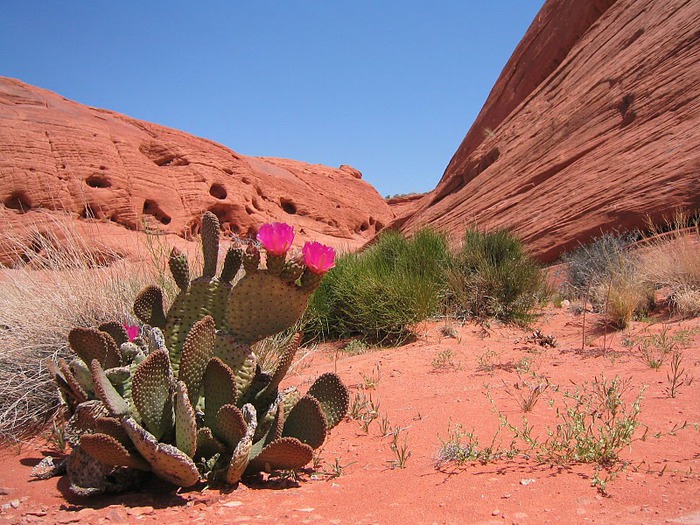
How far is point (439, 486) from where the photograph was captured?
215 centimetres

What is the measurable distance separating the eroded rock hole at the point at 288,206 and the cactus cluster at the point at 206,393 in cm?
2421

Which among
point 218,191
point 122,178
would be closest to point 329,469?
point 122,178

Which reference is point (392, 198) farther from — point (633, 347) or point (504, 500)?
point (504, 500)

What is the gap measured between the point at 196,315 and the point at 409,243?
6174 mm

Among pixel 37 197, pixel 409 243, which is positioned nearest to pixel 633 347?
pixel 409 243

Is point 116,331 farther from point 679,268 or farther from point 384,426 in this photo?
point 679,268

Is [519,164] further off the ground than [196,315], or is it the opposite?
[519,164]

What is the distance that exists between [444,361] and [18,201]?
16391mm

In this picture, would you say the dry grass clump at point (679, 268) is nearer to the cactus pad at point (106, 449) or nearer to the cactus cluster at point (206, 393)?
the cactus cluster at point (206, 393)

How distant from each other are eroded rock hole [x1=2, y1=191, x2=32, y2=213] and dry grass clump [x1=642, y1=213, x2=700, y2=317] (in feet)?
55.4

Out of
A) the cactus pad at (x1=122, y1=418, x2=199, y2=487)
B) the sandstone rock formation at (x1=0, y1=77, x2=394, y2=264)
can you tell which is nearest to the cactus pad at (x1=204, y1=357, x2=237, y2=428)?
the cactus pad at (x1=122, y1=418, x2=199, y2=487)

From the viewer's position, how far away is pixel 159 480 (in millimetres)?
2525

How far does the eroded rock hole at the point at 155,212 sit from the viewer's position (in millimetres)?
19281

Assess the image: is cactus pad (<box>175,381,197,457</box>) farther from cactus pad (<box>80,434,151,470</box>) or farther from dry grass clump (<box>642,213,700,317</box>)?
dry grass clump (<box>642,213,700,317</box>)
